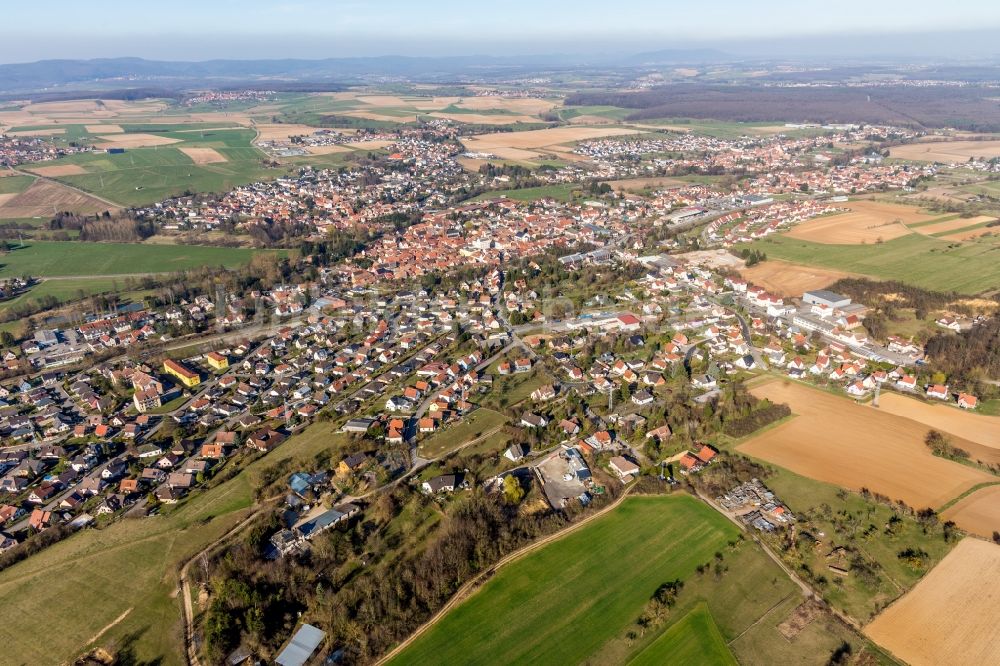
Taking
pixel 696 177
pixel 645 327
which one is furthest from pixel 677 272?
pixel 696 177

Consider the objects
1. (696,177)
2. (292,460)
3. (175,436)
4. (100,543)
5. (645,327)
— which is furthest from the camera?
(696,177)

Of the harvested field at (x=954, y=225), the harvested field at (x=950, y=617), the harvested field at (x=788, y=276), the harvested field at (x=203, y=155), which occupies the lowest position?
the harvested field at (x=950, y=617)

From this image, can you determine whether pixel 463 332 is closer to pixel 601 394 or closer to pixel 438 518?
pixel 601 394

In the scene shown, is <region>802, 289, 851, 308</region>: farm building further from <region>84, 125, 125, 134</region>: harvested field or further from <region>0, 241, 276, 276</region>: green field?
<region>84, 125, 125, 134</region>: harvested field

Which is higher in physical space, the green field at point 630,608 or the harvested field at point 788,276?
the harvested field at point 788,276

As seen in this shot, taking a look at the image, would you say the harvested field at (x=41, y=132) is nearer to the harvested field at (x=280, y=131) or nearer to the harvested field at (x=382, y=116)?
the harvested field at (x=280, y=131)

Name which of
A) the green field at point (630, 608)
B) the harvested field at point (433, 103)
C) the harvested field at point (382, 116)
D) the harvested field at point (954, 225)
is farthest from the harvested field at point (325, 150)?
the green field at point (630, 608)

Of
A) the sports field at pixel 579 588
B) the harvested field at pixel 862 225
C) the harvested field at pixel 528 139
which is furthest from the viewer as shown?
the harvested field at pixel 528 139
